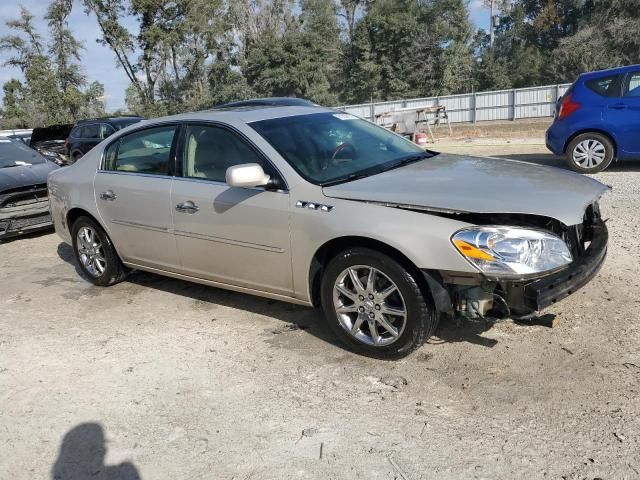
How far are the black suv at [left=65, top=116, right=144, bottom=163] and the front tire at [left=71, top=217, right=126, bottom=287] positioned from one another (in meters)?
10.9

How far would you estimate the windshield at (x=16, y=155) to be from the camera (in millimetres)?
8680

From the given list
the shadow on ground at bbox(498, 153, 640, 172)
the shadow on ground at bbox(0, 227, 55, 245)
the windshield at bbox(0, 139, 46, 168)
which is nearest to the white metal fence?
the shadow on ground at bbox(498, 153, 640, 172)

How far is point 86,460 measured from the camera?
9.53ft

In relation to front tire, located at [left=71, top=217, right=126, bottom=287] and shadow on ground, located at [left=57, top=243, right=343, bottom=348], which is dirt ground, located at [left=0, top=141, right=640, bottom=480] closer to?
shadow on ground, located at [left=57, top=243, right=343, bottom=348]

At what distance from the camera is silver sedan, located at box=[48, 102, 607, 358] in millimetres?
3182

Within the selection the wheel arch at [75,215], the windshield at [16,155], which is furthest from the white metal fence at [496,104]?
the wheel arch at [75,215]

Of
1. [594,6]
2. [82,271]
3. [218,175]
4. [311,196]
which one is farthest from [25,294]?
[594,6]

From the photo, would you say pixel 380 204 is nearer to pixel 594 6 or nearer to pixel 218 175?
pixel 218 175

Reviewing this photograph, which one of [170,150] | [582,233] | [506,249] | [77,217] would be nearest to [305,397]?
[506,249]

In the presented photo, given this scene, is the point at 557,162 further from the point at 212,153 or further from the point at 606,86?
the point at 212,153

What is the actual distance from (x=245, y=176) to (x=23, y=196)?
552 cm

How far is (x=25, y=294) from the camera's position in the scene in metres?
5.53

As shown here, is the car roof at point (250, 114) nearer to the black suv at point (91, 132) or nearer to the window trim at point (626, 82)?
the window trim at point (626, 82)

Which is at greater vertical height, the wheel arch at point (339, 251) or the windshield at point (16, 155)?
the windshield at point (16, 155)
